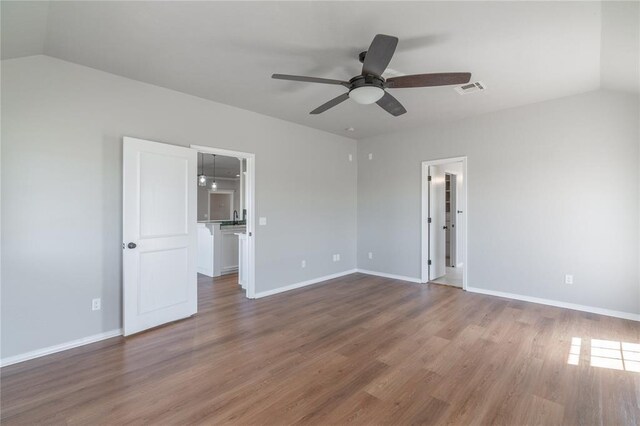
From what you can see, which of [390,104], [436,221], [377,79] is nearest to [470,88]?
[390,104]

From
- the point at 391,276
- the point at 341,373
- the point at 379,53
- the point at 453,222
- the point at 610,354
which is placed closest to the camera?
the point at 379,53

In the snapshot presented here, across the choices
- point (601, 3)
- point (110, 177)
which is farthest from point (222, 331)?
point (601, 3)

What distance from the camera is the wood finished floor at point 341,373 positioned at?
193 centimetres

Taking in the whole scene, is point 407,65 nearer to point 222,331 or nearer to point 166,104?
point 166,104

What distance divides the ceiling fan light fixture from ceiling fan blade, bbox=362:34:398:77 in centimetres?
14

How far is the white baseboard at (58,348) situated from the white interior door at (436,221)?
479cm

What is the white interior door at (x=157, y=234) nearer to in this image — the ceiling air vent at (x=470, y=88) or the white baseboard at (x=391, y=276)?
the ceiling air vent at (x=470, y=88)

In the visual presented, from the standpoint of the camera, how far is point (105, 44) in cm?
252

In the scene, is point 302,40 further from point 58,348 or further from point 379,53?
point 58,348

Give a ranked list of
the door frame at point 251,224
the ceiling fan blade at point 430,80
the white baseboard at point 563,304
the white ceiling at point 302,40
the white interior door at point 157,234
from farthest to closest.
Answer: the door frame at point 251,224, the white baseboard at point 563,304, the white interior door at point 157,234, the ceiling fan blade at point 430,80, the white ceiling at point 302,40

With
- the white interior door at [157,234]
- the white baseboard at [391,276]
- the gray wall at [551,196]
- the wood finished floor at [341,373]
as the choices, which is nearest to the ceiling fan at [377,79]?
the white interior door at [157,234]

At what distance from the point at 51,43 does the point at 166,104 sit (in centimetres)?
110

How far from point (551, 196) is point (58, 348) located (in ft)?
19.5

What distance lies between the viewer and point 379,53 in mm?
2064
